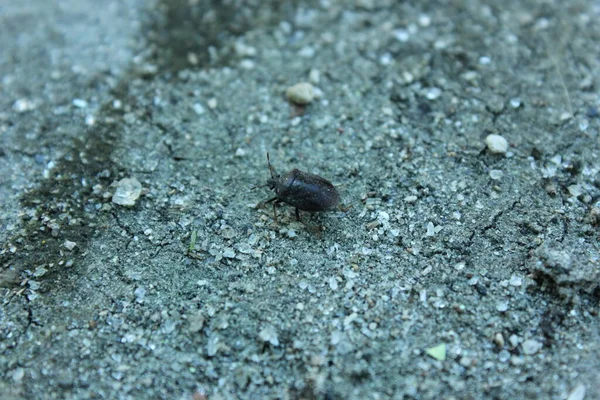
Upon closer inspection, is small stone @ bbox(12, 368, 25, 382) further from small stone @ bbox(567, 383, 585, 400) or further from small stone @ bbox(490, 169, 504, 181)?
small stone @ bbox(490, 169, 504, 181)

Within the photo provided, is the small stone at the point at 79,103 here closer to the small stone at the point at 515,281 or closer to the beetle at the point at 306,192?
the beetle at the point at 306,192

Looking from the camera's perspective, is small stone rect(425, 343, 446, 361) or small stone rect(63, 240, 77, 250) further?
small stone rect(63, 240, 77, 250)

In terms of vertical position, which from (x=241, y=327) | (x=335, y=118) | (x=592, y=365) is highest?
(x=335, y=118)

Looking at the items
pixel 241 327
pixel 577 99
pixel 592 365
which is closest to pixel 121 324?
pixel 241 327

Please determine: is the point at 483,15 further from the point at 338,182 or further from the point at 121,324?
the point at 121,324

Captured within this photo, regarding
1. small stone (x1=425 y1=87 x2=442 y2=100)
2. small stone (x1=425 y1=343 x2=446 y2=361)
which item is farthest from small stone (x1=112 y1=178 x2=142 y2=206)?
Answer: small stone (x1=425 y1=87 x2=442 y2=100)


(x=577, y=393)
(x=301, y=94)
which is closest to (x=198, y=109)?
(x=301, y=94)

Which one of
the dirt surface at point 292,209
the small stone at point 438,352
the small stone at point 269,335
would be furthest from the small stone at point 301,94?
the small stone at point 438,352
